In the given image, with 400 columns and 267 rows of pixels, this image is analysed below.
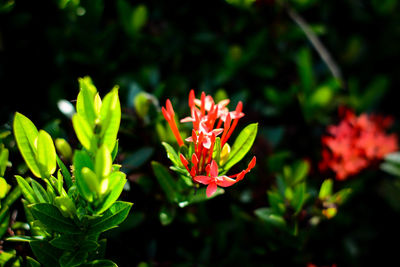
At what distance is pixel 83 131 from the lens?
0.80 m

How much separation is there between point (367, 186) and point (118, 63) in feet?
4.93

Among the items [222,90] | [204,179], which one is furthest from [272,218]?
[222,90]

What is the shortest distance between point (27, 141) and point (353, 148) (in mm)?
1246

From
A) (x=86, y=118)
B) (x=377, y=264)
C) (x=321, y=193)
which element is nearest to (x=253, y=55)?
(x=321, y=193)

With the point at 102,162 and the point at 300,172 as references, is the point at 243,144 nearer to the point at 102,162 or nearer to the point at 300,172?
the point at 102,162

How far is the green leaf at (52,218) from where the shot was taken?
867mm

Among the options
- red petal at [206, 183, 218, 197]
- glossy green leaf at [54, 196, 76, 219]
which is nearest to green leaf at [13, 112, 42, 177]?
glossy green leaf at [54, 196, 76, 219]

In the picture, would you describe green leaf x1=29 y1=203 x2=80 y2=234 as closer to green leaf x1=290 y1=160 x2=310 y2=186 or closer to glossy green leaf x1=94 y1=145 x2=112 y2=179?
glossy green leaf x1=94 y1=145 x2=112 y2=179

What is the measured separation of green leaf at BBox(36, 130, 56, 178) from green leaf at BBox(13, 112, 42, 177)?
3 centimetres

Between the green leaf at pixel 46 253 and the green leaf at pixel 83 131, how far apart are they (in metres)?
0.34

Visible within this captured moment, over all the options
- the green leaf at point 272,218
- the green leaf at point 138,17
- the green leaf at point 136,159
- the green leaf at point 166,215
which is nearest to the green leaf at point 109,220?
the green leaf at point 166,215

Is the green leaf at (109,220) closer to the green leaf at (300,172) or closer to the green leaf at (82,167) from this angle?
the green leaf at (82,167)

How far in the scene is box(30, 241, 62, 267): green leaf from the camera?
0.94 m

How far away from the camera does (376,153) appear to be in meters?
1.55
